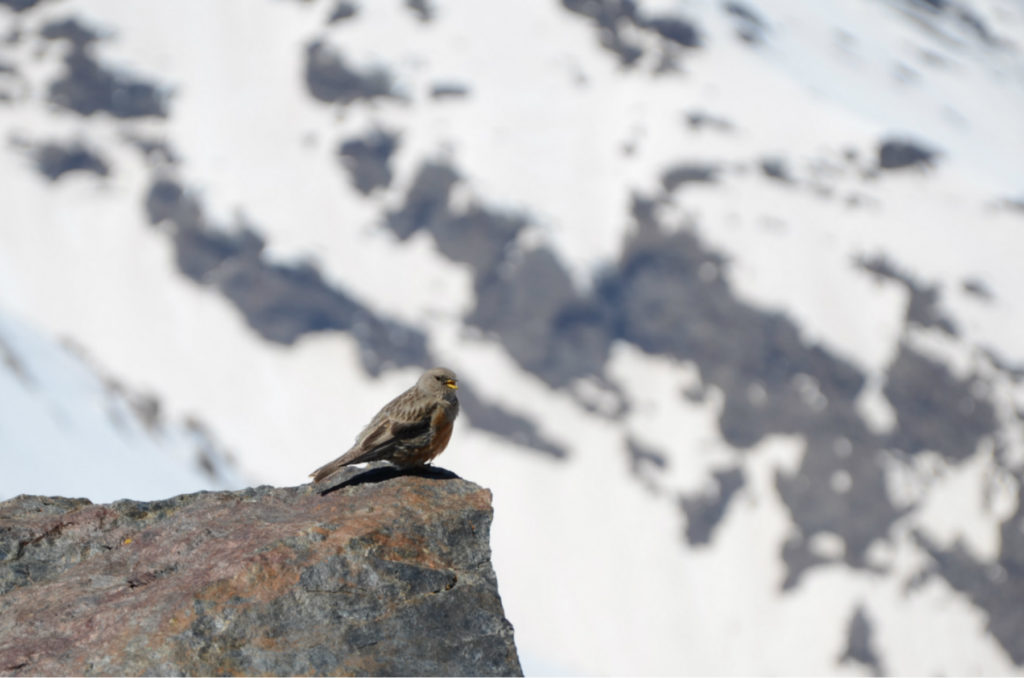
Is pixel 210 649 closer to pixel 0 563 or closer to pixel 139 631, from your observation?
pixel 139 631

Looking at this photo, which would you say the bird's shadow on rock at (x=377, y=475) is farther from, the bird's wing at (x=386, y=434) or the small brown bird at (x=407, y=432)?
the bird's wing at (x=386, y=434)

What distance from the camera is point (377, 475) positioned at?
14.1 m

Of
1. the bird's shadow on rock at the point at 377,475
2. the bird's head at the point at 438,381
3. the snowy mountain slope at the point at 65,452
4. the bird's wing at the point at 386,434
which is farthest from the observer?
the snowy mountain slope at the point at 65,452

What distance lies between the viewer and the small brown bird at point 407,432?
13594mm

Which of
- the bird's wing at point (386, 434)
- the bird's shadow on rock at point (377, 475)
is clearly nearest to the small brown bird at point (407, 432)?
the bird's wing at point (386, 434)

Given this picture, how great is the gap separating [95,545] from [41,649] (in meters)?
2.43

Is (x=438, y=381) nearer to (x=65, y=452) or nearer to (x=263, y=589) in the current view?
(x=263, y=589)

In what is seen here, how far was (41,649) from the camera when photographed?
10.2 meters

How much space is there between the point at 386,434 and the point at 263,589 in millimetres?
3360

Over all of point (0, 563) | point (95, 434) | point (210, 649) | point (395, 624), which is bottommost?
point (95, 434)

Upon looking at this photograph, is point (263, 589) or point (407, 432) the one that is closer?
point (263, 589)

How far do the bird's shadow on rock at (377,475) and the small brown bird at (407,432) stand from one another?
0.13 metres

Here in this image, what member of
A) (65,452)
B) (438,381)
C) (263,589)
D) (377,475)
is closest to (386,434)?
(377,475)

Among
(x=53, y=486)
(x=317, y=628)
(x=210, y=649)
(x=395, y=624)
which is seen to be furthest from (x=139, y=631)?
(x=53, y=486)
